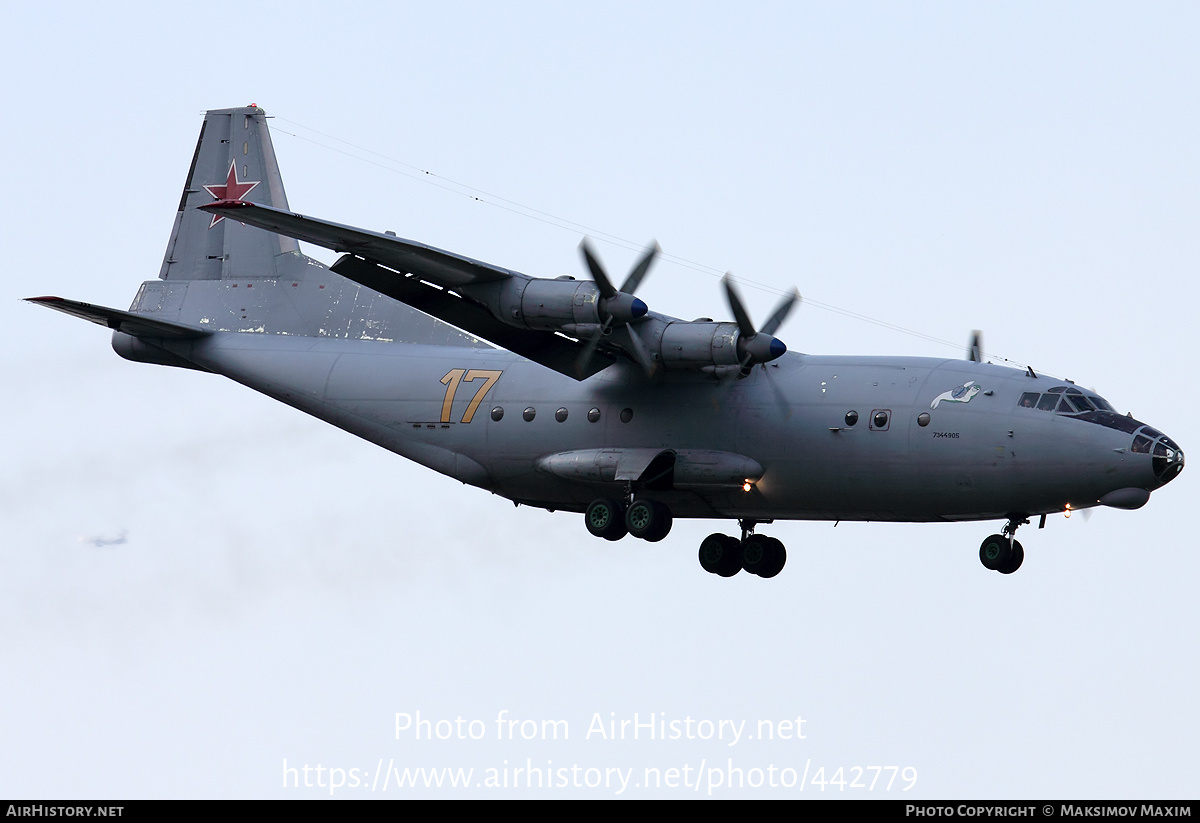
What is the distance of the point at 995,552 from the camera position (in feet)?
85.4

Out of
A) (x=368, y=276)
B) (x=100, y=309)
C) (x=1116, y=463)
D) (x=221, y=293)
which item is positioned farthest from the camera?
(x=221, y=293)

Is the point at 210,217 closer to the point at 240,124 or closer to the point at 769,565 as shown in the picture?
the point at 240,124

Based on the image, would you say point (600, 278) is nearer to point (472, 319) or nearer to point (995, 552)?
point (472, 319)

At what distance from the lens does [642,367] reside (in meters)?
26.6

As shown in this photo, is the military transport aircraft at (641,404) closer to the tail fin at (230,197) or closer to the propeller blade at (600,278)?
the propeller blade at (600,278)

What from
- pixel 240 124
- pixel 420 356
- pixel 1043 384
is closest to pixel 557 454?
pixel 420 356

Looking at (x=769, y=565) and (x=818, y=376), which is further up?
(x=818, y=376)

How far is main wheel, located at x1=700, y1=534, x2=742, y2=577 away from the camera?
96.4ft

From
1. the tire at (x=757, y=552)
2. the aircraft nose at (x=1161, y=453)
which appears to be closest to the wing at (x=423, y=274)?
the tire at (x=757, y=552)

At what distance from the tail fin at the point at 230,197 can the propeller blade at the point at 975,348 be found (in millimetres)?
11769

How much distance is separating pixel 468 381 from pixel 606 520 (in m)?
3.69

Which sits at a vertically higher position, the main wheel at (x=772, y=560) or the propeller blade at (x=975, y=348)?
the propeller blade at (x=975, y=348)

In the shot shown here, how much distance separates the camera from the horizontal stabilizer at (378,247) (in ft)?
82.2

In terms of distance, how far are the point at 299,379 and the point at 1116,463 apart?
1353 cm
